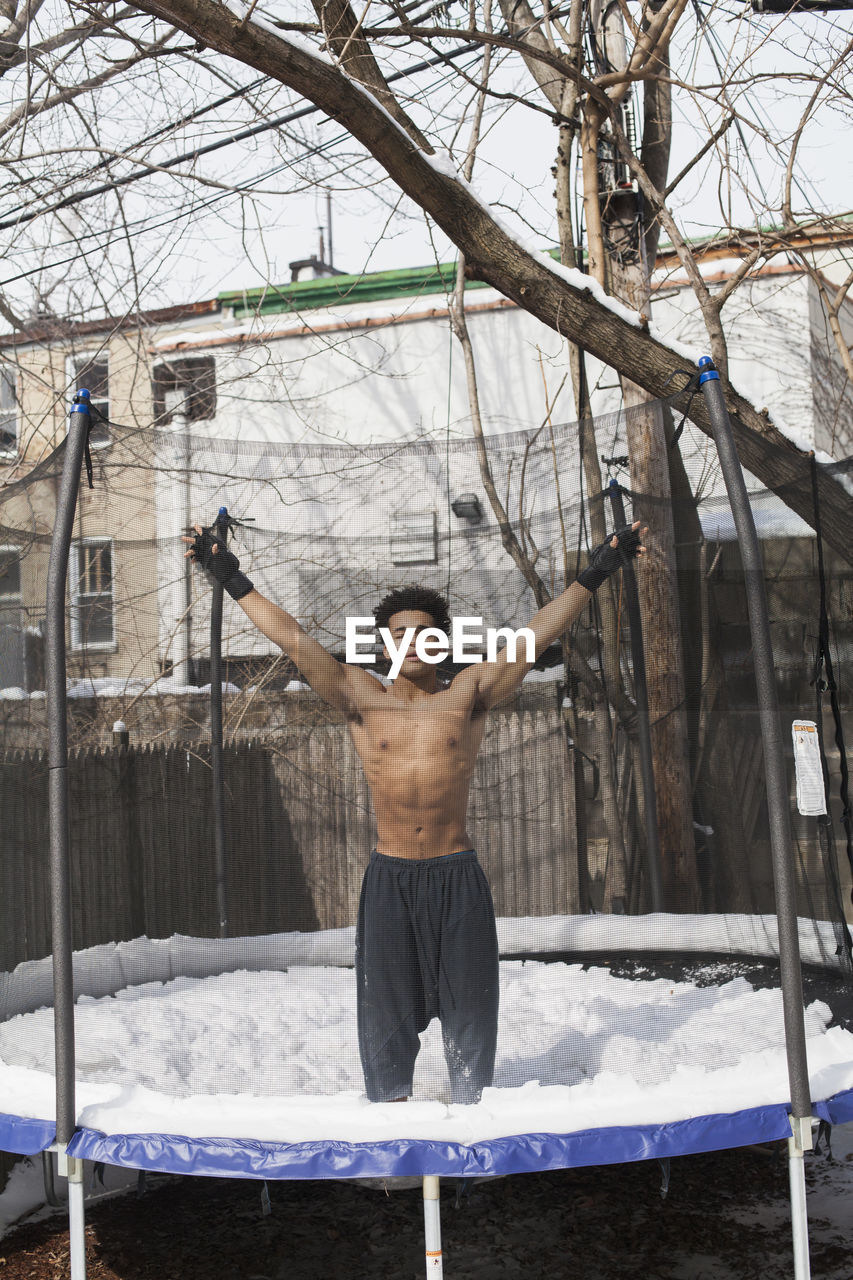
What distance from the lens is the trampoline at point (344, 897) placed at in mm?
2061

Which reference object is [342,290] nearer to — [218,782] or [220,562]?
[218,782]

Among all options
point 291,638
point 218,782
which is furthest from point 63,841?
point 218,782

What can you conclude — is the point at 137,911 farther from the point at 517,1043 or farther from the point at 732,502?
the point at 732,502

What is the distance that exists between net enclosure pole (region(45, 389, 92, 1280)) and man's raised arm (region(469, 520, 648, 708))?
0.97 metres

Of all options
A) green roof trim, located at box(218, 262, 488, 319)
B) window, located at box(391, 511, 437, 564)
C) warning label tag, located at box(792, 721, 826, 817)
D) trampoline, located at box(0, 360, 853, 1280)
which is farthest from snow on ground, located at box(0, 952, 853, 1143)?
green roof trim, located at box(218, 262, 488, 319)

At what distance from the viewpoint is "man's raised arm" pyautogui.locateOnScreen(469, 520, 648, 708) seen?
2.39 m

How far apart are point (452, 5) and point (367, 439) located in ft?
9.40

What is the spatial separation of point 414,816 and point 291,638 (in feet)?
1.70

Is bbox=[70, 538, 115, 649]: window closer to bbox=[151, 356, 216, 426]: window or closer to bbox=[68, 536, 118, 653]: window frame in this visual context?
bbox=[68, 536, 118, 653]: window frame

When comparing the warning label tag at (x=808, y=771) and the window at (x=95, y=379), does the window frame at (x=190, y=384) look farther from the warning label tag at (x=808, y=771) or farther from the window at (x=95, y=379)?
the warning label tag at (x=808, y=771)

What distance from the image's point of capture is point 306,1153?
1996 millimetres

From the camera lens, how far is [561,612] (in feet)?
8.25

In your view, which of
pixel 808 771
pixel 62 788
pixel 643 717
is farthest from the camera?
pixel 643 717

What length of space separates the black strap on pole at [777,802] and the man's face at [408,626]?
80cm
